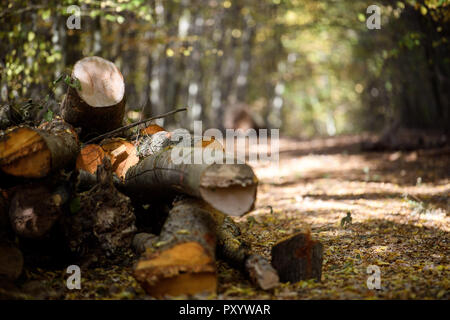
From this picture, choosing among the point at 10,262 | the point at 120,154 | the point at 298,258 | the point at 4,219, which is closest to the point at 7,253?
the point at 10,262

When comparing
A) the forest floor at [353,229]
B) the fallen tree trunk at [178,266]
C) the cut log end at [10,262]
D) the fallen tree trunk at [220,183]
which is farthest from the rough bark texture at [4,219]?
the fallen tree trunk at [220,183]

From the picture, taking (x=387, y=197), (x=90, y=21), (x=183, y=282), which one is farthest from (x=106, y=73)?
(x=90, y=21)

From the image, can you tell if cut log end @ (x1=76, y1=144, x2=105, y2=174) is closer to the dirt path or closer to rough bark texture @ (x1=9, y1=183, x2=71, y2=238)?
rough bark texture @ (x1=9, y1=183, x2=71, y2=238)

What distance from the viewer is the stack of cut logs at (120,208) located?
360cm

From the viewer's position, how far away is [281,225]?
6301 mm

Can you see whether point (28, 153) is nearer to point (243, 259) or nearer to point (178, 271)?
point (178, 271)

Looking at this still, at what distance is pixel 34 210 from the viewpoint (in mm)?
3928

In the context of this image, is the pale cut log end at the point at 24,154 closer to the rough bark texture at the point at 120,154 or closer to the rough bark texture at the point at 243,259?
the rough bark texture at the point at 120,154

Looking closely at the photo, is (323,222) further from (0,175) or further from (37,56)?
(37,56)

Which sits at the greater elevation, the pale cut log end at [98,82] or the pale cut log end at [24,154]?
the pale cut log end at [98,82]

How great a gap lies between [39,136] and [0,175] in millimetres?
564

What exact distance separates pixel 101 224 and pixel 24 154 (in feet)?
3.31

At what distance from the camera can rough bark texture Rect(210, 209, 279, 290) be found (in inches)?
148

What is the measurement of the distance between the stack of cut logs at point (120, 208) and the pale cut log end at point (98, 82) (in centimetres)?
1
